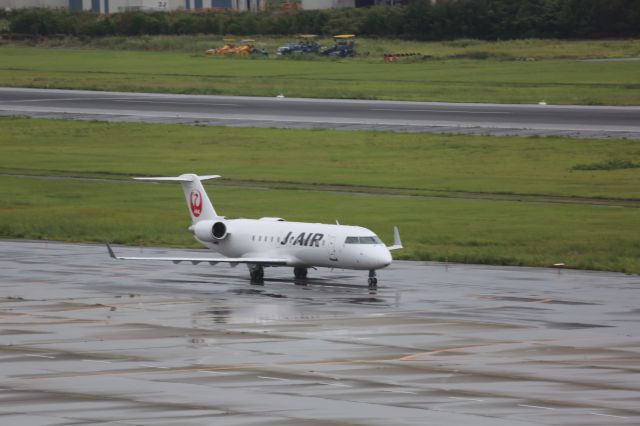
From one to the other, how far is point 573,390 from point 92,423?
1347 cm

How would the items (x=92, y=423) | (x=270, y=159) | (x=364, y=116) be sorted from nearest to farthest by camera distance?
(x=92, y=423) < (x=270, y=159) < (x=364, y=116)

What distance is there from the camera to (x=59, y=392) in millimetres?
38656

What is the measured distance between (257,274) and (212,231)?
349cm

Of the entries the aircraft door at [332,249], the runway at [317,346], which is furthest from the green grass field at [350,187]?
the aircraft door at [332,249]

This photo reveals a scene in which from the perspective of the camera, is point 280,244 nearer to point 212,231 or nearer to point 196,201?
point 212,231

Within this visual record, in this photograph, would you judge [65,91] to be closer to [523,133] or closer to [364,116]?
[364,116]

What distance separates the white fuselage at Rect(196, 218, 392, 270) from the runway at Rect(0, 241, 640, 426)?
4.37 feet

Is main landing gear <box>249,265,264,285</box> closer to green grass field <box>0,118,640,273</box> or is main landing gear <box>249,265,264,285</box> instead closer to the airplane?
the airplane

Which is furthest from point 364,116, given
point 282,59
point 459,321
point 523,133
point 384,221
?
point 459,321

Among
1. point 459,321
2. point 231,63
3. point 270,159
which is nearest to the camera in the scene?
point 459,321

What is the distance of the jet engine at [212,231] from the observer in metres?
65.9

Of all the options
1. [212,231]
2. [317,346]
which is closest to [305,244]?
[212,231]

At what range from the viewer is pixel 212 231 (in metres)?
65.9

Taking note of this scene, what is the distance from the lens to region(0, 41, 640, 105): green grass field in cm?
15000
